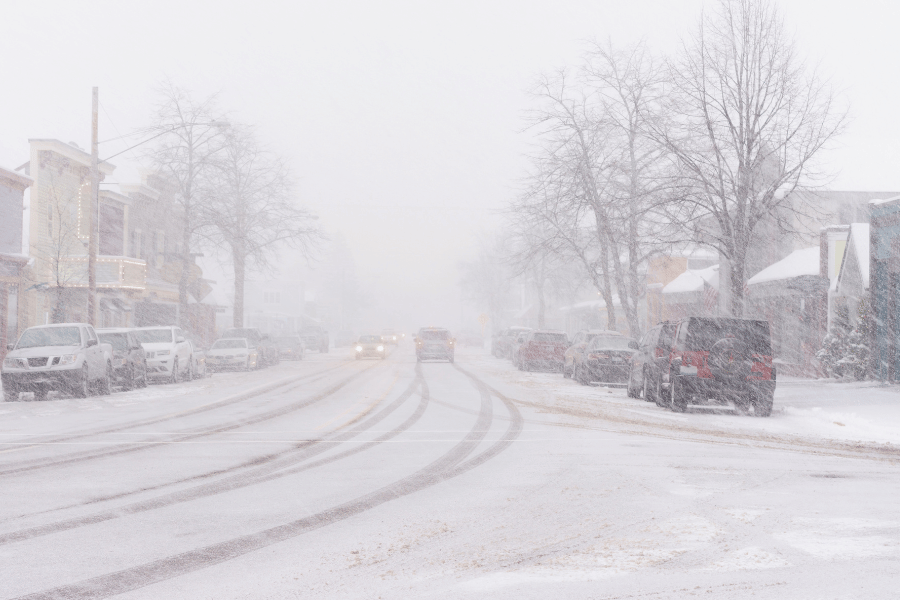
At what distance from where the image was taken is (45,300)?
3738cm

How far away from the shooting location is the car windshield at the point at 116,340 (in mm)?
25438

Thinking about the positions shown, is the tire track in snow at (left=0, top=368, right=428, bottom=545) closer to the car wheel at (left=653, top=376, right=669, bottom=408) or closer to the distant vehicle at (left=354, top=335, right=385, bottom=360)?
the car wheel at (left=653, top=376, right=669, bottom=408)

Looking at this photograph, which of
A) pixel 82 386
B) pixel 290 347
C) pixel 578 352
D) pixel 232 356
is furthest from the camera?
pixel 290 347

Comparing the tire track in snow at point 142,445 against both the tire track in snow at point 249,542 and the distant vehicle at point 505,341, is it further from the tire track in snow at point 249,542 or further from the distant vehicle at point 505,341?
the distant vehicle at point 505,341

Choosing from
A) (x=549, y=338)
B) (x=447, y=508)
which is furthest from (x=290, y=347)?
(x=447, y=508)

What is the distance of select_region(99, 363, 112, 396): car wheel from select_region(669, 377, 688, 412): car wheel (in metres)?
13.7

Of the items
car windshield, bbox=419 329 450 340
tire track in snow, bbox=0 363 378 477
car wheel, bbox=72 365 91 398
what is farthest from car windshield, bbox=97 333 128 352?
car windshield, bbox=419 329 450 340

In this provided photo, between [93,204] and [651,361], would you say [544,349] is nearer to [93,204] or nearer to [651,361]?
[651,361]

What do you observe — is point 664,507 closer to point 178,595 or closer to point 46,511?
point 178,595

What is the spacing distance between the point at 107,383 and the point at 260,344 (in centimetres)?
1995

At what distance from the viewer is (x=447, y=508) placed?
781 cm

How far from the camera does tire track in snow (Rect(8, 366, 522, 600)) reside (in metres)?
5.38

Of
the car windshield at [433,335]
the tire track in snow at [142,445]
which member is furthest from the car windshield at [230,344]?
the tire track in snow at [142,445]

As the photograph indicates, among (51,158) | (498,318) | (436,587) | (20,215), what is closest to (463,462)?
(436,587)
